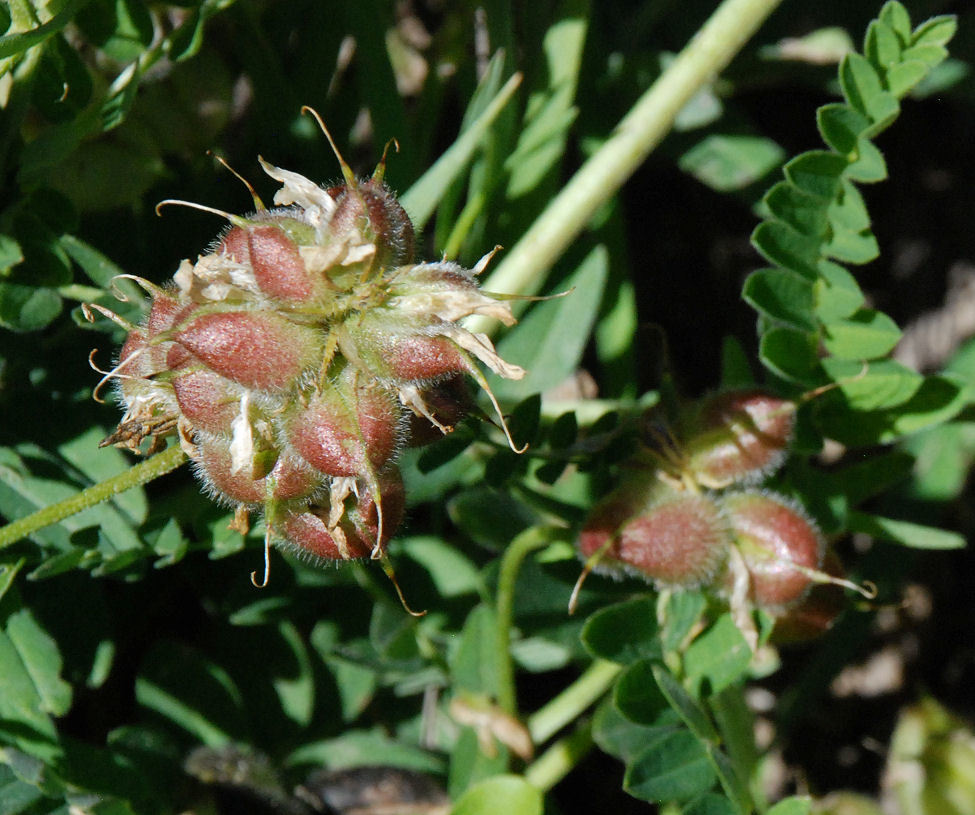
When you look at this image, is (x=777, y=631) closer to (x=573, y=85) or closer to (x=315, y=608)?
(x=315, y=608)

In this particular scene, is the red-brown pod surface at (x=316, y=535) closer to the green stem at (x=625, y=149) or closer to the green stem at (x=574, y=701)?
the green stem at (x=625, y=149)

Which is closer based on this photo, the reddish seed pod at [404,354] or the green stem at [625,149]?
the reddish seed pod at [404,354]

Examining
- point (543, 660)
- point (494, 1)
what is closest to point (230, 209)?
point (494, 1)

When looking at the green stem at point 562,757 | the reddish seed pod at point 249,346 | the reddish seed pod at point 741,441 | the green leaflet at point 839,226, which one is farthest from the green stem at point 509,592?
the reddish seed pod at point 249,346

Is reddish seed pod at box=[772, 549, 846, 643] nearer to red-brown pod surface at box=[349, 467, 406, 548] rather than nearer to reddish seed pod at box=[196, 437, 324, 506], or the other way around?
red-brown pod surface at box=[349, 467, 406, 548]

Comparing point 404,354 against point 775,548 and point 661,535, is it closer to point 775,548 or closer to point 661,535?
point 661,535

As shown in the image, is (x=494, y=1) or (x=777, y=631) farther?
(x=494, y=1)

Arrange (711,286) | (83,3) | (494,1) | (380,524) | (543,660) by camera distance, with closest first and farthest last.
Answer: (380,524), (83,3), (494,1), (543,660), (711,286)

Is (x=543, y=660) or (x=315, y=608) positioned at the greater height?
(x=315, y=608)
